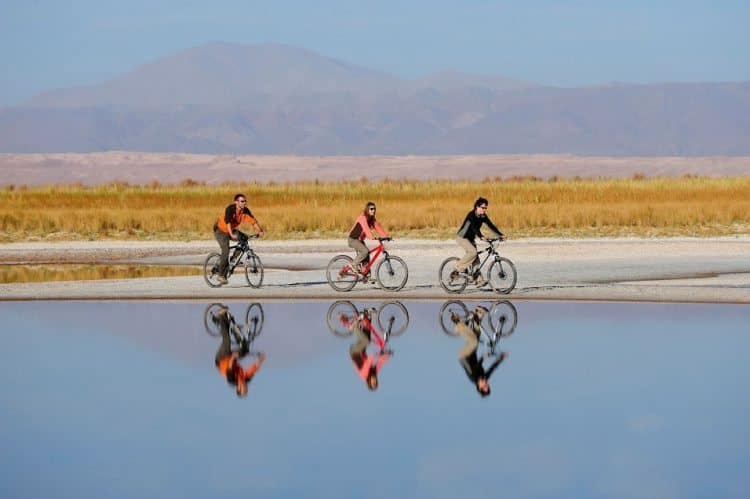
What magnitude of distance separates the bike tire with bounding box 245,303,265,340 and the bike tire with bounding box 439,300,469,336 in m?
2.14

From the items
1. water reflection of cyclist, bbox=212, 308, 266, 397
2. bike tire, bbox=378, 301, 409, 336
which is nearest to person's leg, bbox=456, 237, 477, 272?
bike tire, bbox=378, 301, 409, 336

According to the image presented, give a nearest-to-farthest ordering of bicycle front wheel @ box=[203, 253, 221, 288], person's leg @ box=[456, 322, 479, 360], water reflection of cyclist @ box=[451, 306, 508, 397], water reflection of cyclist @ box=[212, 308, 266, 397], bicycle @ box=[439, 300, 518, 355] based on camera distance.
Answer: water reflection of cyclist @ box=[451, 306, 508, 397], water reflection of cyclist @ box=[212, 308, 266, 397], person's leg @ box=[456, 322, 479, 360], bicycle @ box=[439, 300, 518, 355], bicycle front wheel @ box=[203, 253, 221, 288]

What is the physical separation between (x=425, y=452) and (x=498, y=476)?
31.3 inches

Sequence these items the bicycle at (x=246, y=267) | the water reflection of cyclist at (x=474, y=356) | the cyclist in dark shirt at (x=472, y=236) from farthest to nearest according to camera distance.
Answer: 1. the bicycle at (x=246, y=267)
2. the cyclist in dark shirt at (x=472, y=236)
3. the water reflection of cyclist at (x=474, y=356)

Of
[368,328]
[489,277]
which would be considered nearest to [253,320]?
[368,328]

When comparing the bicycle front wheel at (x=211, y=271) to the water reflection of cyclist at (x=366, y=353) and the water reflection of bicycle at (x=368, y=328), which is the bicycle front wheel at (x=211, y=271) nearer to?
the water reflection of bicycle at (x=368, y=328)

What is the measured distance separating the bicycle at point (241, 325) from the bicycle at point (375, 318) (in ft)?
2.87

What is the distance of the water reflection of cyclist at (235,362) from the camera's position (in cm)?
1319

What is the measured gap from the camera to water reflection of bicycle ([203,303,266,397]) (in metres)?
13.6

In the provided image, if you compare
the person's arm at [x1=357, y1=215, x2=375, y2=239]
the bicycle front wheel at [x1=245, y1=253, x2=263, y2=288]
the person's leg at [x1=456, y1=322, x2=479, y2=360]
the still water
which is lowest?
the still water

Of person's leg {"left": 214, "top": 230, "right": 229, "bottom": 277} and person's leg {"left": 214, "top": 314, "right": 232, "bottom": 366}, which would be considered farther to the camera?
person's leg {"left": 214, "top": 230, "right": 229, "bottom": 277}

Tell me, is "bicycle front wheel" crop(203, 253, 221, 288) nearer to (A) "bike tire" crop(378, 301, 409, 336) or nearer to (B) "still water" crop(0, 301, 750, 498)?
(A) "bike tire" crop(378, 301, 409, 336)

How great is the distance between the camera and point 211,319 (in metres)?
18.7

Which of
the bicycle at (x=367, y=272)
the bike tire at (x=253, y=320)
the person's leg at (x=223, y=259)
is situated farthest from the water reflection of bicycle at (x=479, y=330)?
the person's leg at (x=223, y=259)
